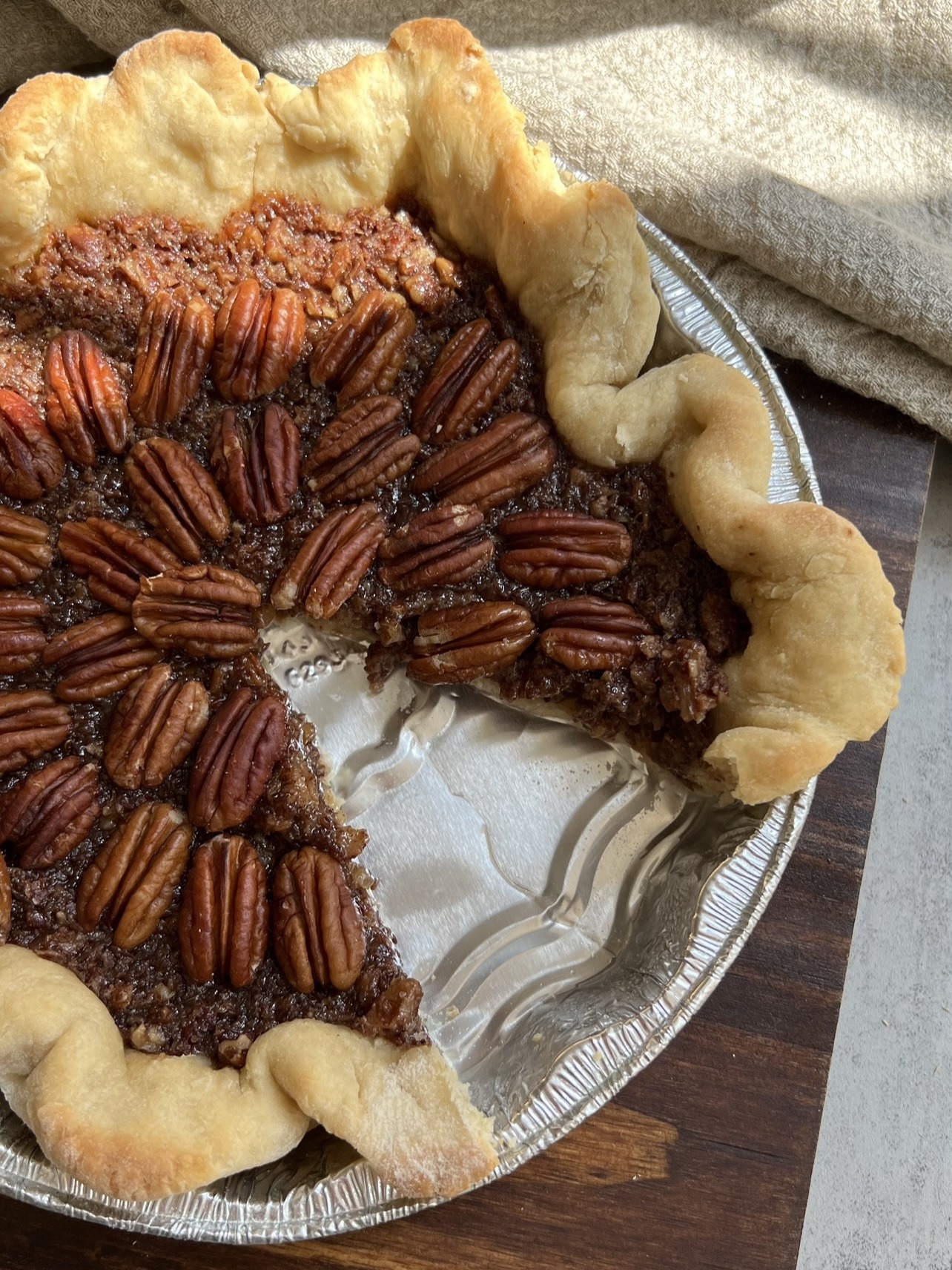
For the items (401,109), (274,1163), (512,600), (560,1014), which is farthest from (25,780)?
(401,109)

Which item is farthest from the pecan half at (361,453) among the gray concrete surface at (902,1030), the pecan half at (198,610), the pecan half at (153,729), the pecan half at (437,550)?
the gray concrete surface at (902,1030)

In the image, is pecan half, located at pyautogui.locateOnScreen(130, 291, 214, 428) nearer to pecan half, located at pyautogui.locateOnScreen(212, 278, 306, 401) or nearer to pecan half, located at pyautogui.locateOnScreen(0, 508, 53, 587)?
pecan half, located at pyautogui.locateOnScreen(212, 278, 306, 401)

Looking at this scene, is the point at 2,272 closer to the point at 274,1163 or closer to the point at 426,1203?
the point at 274,1163

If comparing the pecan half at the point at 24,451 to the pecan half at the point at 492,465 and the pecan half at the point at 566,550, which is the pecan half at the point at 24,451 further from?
the pecan half at the point at 566,550

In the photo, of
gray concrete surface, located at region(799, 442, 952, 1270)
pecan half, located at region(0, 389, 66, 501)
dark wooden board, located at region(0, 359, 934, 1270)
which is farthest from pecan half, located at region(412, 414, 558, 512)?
gray concrete surface, located at region(799, 442, 952, 1270)

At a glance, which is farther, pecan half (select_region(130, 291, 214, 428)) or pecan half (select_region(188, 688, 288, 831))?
pecan half (select_region(130, 291, 214, 428))

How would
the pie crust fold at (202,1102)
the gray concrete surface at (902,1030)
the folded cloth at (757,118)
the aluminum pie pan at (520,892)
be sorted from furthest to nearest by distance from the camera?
1. the gray concrete surface at (902,1030)
2. the folded cloth at (757,118)
3. the aluminum pie pan at (520,892)
4. the pie crust fold at (202,1102)

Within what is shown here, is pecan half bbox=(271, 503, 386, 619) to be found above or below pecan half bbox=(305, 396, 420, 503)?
below
